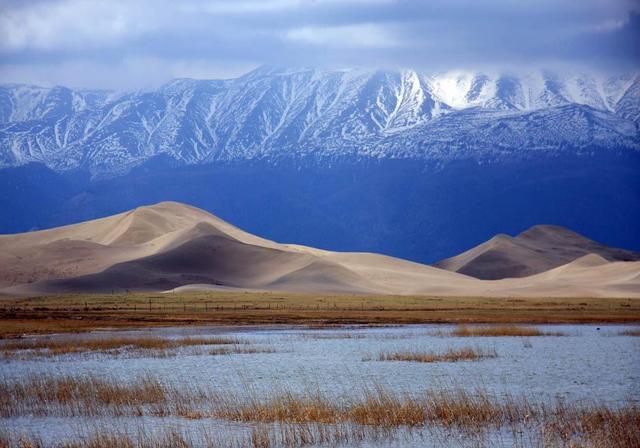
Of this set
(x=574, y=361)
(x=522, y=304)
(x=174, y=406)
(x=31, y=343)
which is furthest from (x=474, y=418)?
(x=522, y=304)

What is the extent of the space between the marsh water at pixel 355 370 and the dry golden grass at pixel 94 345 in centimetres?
152

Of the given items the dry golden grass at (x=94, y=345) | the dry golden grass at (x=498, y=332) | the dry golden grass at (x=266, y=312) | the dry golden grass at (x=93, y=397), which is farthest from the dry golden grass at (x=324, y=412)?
the dry golden grass at (x=498, y=332)

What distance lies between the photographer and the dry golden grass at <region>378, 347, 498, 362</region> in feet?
174

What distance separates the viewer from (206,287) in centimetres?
15575

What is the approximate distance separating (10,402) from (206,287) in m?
117

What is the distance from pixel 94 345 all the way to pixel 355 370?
1821cm

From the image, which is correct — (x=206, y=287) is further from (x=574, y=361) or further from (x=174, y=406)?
(x=174, y=406)

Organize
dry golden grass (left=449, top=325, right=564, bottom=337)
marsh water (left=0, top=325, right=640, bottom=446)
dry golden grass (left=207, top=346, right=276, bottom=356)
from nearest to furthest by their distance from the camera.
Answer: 1. marsh water (left=0, top=325, right=640, bottom=446)
2. dry golden grass (left=207, top=346, right=276, bottom=356)
3. dry golden grass (left=449, top=325, right=564, bottom=337)

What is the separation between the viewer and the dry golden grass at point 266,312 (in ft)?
274

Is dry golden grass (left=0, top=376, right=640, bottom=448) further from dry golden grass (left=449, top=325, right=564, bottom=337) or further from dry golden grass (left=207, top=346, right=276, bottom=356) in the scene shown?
dry golden grass (left=449, top=325, right=564, bottom=337)

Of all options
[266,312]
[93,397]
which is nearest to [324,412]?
[93,397]

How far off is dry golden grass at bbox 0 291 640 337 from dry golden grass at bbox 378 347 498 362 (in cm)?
2643

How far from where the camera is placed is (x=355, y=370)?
49.3 metres

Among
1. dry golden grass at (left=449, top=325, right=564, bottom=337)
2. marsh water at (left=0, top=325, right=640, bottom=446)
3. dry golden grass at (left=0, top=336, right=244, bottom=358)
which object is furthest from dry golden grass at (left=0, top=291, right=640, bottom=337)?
marsh water at (left=0, top=325, right=640, bottom=446)
